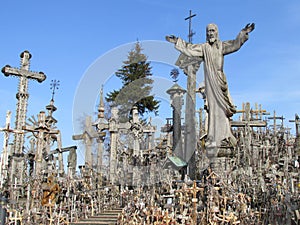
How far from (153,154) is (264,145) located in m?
8.13

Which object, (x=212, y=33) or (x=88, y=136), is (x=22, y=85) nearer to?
(x=88, y=136)

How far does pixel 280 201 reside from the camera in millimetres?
8023

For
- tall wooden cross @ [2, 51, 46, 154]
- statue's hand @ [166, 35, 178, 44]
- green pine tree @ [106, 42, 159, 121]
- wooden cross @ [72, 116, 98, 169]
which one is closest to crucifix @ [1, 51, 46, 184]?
tall wooden cross @ [2, 51, 46, 154]

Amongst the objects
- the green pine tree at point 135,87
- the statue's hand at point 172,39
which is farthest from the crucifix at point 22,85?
the statue's hand at point 172,39

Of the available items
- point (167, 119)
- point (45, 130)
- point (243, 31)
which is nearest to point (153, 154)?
point (167, 119)

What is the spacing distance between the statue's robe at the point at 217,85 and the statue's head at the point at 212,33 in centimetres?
10

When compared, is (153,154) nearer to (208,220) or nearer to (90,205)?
(90,205)

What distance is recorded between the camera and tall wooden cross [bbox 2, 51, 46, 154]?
20.2 meters

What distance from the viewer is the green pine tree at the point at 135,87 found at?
926 inches

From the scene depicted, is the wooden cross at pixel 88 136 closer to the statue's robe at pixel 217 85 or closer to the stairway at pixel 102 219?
the stairway at pixel 102 219

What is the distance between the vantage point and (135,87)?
2416cm

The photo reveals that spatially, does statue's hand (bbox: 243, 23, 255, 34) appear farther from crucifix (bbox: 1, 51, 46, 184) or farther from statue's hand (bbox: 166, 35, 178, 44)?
crucifix (bbox: 1, 51, 46, 184)

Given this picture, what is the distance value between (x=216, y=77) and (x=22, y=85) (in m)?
14.5

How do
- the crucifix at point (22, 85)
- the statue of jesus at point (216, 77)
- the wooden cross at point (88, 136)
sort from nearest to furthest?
the statue of jesus at point (216, 77) → the wooden cross at point (88, 136) → the crucifix at point (22, 85)
